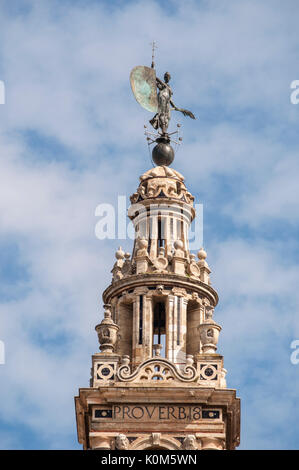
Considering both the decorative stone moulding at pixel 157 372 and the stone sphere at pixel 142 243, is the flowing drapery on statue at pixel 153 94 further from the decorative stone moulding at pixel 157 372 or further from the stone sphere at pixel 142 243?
the decorative stone moulding at pixel 157 372

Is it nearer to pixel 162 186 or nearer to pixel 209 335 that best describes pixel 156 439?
pixel 209 335

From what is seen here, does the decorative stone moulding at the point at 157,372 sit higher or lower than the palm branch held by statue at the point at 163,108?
lower

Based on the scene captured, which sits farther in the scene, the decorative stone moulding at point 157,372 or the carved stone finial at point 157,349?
the carved stone finial at point 157,349

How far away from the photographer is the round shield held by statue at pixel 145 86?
67938 millimetres

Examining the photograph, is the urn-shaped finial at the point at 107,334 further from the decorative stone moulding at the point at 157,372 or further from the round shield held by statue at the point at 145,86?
the round shield held by statue at the point at 145,86

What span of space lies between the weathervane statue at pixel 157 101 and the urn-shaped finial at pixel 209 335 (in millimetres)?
9497

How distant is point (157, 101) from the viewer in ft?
224

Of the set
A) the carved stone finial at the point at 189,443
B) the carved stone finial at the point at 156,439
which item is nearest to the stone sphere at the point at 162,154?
the carved stone finial at the point at 156,439

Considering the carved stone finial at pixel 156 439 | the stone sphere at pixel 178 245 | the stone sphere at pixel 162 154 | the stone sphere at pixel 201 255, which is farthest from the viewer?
the stone sphere at pixel 162 154

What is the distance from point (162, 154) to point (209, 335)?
397 inches

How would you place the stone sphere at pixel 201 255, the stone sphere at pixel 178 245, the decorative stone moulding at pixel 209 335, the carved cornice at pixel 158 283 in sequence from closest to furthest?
1. the decorative stone moulding at pixel 209 335
2. the carved cornice at pixel 158 283
3. the stone sphere at pixel 178 245
4. the stone sphere at pixel 201 255

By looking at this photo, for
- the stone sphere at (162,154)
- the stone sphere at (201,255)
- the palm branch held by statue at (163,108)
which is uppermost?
the palm branch held by statue at (163,108)
